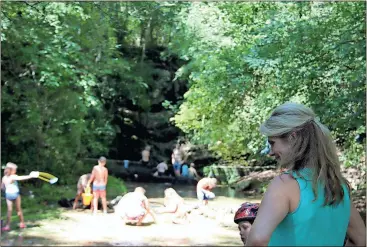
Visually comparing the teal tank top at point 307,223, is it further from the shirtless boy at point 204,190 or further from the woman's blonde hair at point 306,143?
the shirtless boy at point 204,190

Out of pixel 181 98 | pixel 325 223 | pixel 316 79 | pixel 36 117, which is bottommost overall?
pixel 325 223

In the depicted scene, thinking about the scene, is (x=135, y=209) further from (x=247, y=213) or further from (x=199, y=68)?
(x=247, y=213)

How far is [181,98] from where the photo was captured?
19.1 m

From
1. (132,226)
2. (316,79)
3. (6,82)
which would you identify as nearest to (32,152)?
(6,82)

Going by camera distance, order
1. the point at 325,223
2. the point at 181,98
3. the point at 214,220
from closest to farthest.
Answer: the point at 325,223
the point at 214,220
the point at 181,98

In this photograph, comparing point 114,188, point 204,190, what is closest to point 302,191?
point 204,190

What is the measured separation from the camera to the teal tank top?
1.41 meters

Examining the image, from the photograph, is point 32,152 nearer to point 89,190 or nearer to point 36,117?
point 36,117

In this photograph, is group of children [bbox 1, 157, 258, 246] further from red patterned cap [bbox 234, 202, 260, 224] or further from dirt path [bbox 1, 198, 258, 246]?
red patterned cap [bbox 234, 202, 260, 224]

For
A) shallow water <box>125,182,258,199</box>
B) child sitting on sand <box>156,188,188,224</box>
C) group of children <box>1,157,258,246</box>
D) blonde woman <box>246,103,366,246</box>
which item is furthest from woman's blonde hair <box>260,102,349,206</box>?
shallow water <box>125,182,258,199</box>

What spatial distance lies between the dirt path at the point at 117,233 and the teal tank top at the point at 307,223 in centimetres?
695

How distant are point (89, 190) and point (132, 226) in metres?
1.66

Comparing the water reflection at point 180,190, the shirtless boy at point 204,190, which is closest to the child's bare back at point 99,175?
the shirtless boy at point 204,190

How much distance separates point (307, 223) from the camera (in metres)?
1.42
